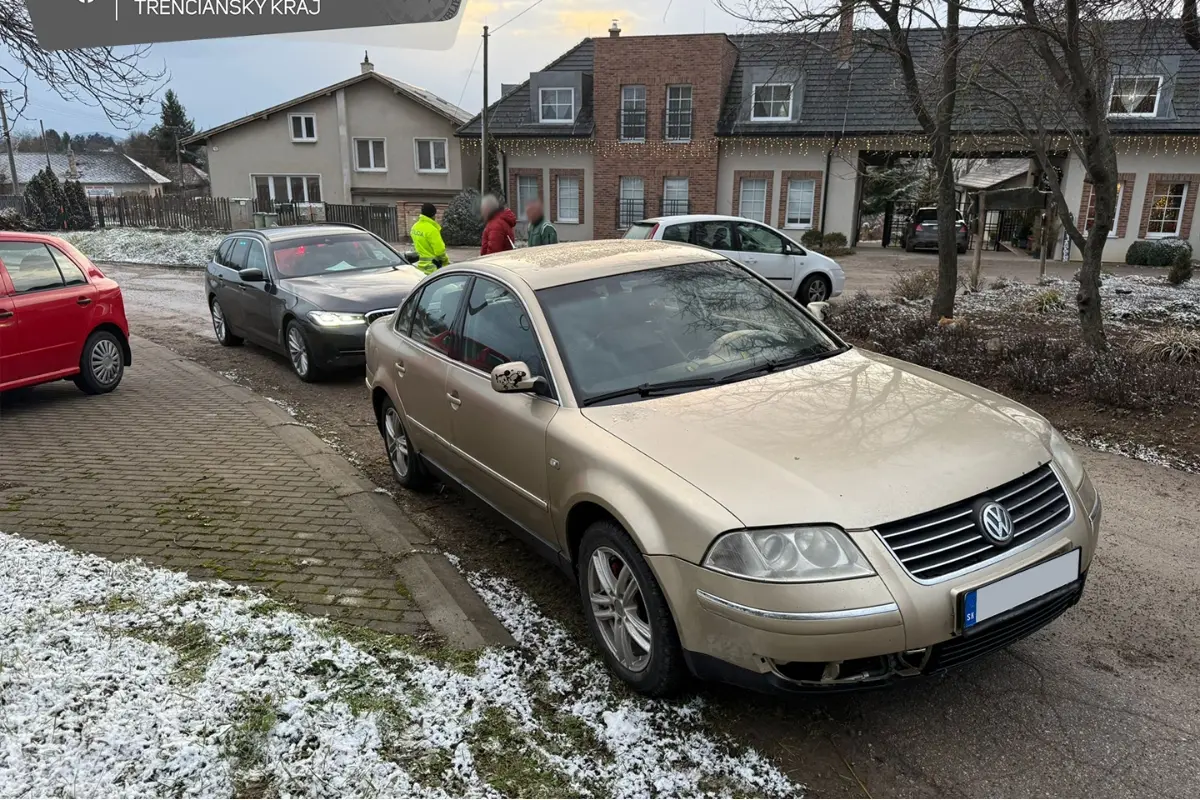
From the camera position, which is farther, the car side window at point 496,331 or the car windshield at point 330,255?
the car windshield at point 330,255

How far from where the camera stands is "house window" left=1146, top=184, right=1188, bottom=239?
24734 millimetres

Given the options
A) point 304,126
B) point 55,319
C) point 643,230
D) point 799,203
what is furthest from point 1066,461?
point 304,126

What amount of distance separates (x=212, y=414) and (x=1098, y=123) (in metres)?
8.60

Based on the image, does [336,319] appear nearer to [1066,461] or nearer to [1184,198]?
[1066,461]

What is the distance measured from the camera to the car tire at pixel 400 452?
536cm

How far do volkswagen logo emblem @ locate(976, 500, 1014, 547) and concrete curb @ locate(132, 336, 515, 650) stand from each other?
198cm

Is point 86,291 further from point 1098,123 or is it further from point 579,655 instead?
point 1098,123

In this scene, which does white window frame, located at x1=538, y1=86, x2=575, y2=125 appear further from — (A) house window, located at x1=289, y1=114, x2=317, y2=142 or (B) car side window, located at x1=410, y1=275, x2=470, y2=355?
(B) car side window, located at x1=410, y1=275, x2=470, y2=355

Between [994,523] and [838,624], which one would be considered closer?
[838,624]

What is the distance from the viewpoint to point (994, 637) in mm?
2752

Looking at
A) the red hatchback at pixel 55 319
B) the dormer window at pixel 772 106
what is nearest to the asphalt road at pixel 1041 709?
the red hatchback at pixel 55 319

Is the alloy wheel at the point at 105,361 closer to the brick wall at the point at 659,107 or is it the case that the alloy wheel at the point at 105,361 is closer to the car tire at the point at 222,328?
the car tire at the point at 222,328

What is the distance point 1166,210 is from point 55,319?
1145 inches

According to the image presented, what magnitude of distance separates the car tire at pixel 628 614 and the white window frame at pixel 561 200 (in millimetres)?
29866
